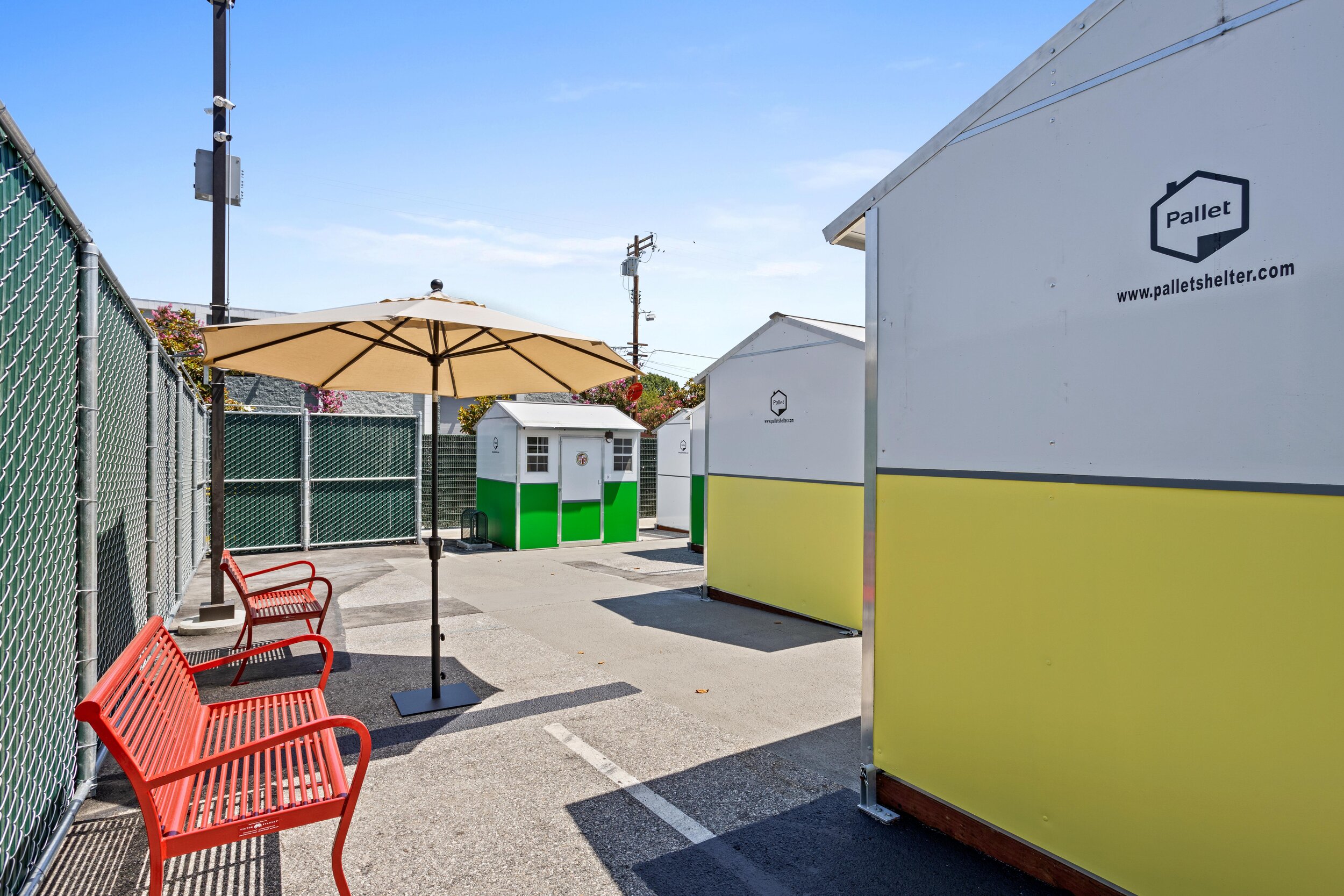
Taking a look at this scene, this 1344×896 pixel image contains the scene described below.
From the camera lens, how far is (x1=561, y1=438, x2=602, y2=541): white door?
42.8 ft

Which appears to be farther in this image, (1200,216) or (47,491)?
(47,491)

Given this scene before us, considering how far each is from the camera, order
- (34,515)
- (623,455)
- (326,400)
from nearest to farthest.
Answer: (34,515)
(623,455)
(326,400)

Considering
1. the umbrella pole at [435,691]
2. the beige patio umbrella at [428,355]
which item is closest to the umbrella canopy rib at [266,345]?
the beige patio umbrella at [428,355]

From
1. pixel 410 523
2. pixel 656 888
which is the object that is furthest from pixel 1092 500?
pixel 410 523

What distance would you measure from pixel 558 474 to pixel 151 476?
793cm

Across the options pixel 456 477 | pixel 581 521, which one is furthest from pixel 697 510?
pixel 456 477

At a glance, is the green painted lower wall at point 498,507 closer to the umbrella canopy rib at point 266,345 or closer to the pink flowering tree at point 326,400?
the umbrella canopy rib at point 266,345

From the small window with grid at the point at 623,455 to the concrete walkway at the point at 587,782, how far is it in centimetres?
630

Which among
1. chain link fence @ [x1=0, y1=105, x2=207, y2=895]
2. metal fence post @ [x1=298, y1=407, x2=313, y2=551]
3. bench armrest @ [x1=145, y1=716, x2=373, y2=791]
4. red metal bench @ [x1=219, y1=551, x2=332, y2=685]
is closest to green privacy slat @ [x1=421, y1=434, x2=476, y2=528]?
metal fence post @ [x1=298, y1=407, x2=313, y2=551]

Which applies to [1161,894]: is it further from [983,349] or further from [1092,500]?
[983,349]

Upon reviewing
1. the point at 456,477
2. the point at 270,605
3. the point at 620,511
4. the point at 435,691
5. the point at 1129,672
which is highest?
the point at 456,477

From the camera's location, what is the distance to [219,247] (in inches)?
277

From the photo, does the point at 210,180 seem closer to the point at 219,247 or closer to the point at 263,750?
the point at 219,247

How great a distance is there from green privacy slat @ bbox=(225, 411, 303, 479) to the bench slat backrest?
9558 millimetres
